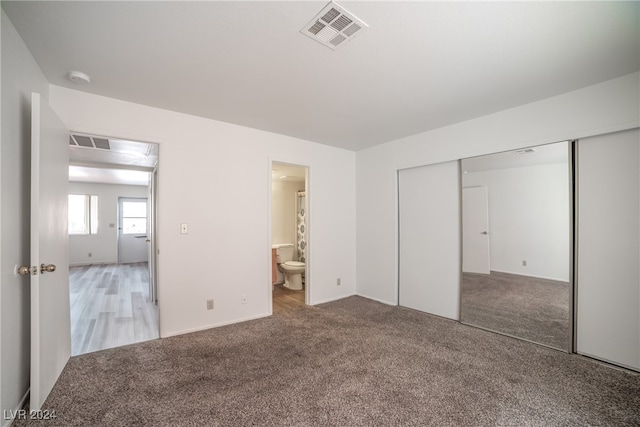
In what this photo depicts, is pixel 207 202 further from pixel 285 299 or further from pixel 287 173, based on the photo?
pixel 287 173

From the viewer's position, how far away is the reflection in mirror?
2.73 m

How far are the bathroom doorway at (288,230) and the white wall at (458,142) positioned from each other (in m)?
1.26

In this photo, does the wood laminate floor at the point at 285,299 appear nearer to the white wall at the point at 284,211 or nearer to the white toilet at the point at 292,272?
the white toilet at the point at 292,272

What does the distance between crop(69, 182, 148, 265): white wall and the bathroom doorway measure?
18.8 feet

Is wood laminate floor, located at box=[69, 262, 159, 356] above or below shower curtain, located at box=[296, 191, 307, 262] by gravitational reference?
below

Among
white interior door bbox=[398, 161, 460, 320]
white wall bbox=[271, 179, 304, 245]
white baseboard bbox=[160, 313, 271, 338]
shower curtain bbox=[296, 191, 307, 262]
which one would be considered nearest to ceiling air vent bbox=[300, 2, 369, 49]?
white interior door bbox=[398, 161, 460, 320]

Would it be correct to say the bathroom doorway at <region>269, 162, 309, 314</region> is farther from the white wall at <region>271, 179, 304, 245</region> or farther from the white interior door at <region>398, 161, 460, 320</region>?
the white interior door at <region>398, 161, 460, 320</region>

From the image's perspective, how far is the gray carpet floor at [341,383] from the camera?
1.75m

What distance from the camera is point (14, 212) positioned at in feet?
5.68

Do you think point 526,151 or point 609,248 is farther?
point 526,151

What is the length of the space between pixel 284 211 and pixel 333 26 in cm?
469

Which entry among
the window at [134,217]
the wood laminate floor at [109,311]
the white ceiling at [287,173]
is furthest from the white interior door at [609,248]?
the window at [134,217]

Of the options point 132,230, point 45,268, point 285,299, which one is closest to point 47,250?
point 45,268

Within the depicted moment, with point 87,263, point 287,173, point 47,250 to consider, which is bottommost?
point 87,263
